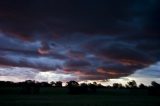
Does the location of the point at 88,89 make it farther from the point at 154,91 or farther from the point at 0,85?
the point at 0,85

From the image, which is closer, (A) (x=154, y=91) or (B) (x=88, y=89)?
(A) (x=154, y=91)

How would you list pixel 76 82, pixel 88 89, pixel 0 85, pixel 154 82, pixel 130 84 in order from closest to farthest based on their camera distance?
pixel 88 89
pixel 154 82
pixel 0 85
pixel 76 82
pixel 130 84

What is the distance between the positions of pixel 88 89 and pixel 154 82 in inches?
1417

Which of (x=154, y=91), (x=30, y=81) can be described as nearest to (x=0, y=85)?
(x=30, y=81)

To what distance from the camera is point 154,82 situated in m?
136

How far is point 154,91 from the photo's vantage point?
114 meters

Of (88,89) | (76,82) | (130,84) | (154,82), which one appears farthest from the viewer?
(130,84)

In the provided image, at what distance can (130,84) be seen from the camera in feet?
599

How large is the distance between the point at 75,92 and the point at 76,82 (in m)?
39.7

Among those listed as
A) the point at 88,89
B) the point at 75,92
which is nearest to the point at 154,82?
the point at 88,89

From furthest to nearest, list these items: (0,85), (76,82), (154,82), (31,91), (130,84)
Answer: (130,84)
(76,82)
(0,85)
(154,82)
(31,91)

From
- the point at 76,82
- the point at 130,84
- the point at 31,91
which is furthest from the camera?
the point at 130,84

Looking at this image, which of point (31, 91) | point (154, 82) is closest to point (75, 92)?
point (31, 91)

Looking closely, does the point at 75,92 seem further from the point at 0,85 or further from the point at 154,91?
the point at 0,85
